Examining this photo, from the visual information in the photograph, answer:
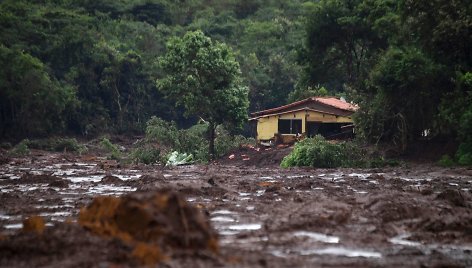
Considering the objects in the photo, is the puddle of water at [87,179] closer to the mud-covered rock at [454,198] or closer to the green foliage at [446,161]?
the mud-covered rock at [454,198]

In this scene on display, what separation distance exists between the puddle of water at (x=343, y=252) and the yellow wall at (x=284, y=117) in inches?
1372

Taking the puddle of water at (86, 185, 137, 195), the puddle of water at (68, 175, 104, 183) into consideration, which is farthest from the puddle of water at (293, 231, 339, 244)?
the puddle of water at (68, 175, 104, 183)

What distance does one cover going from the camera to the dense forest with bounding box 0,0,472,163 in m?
30.9

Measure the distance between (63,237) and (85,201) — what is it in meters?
7.81

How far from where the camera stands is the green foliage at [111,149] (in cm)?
4083

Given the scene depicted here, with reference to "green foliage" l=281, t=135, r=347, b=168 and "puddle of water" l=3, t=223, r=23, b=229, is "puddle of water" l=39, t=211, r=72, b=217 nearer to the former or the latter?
"puddle of water" l=3, t=223, r=23, b=229

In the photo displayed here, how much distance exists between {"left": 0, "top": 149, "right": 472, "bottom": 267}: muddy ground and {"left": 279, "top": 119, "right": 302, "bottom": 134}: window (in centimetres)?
2203

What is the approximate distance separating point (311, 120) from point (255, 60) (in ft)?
63.4

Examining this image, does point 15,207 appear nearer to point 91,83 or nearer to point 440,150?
point 440,150

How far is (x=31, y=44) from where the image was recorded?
55.8 m

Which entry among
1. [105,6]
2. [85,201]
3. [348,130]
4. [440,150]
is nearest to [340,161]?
[440,150]

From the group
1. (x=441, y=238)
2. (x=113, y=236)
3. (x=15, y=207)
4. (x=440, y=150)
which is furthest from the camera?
(x=440, y=150)

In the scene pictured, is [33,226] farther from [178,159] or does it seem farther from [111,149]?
[111,149]

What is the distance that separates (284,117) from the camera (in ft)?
152
